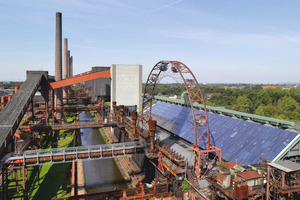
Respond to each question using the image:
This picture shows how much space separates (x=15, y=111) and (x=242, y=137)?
27.5 metres

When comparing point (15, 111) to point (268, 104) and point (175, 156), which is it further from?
point (268, 104)

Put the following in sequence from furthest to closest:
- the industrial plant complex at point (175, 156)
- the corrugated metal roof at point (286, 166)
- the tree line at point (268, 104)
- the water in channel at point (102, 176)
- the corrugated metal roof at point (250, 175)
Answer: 1. the tree line at point (268, 104)
2. the water in channel at point (102, 176)
3. the industrial plant complex at point (175, 156)
4. the corrugated metal roof at point (250, 175)
5. the corrugated metal roof at point (286, 166)

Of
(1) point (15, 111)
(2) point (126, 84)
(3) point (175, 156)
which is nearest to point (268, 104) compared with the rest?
(2) point (126, 84)

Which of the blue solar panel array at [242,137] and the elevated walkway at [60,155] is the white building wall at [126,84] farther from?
the elevated walkway at [60,155]

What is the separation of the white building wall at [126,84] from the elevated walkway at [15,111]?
A: 1586 cm

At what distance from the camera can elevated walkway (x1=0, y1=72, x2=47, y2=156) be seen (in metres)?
22.3

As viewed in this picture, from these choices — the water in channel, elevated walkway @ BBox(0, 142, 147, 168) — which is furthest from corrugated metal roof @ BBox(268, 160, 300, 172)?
the water in channel

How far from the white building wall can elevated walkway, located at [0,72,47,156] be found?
15857 mm

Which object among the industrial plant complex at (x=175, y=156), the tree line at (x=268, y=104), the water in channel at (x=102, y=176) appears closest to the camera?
the industrial plant complex at (x=175, y=156)

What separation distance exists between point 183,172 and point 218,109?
15.7 metres

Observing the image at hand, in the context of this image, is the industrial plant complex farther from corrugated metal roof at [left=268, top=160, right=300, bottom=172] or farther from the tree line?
the tree line

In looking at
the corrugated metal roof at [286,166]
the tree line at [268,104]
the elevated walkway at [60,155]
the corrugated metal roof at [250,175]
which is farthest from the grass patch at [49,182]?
the tree line at [268,104]

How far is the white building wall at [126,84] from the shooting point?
159ft

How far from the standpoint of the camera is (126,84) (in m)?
49.5
